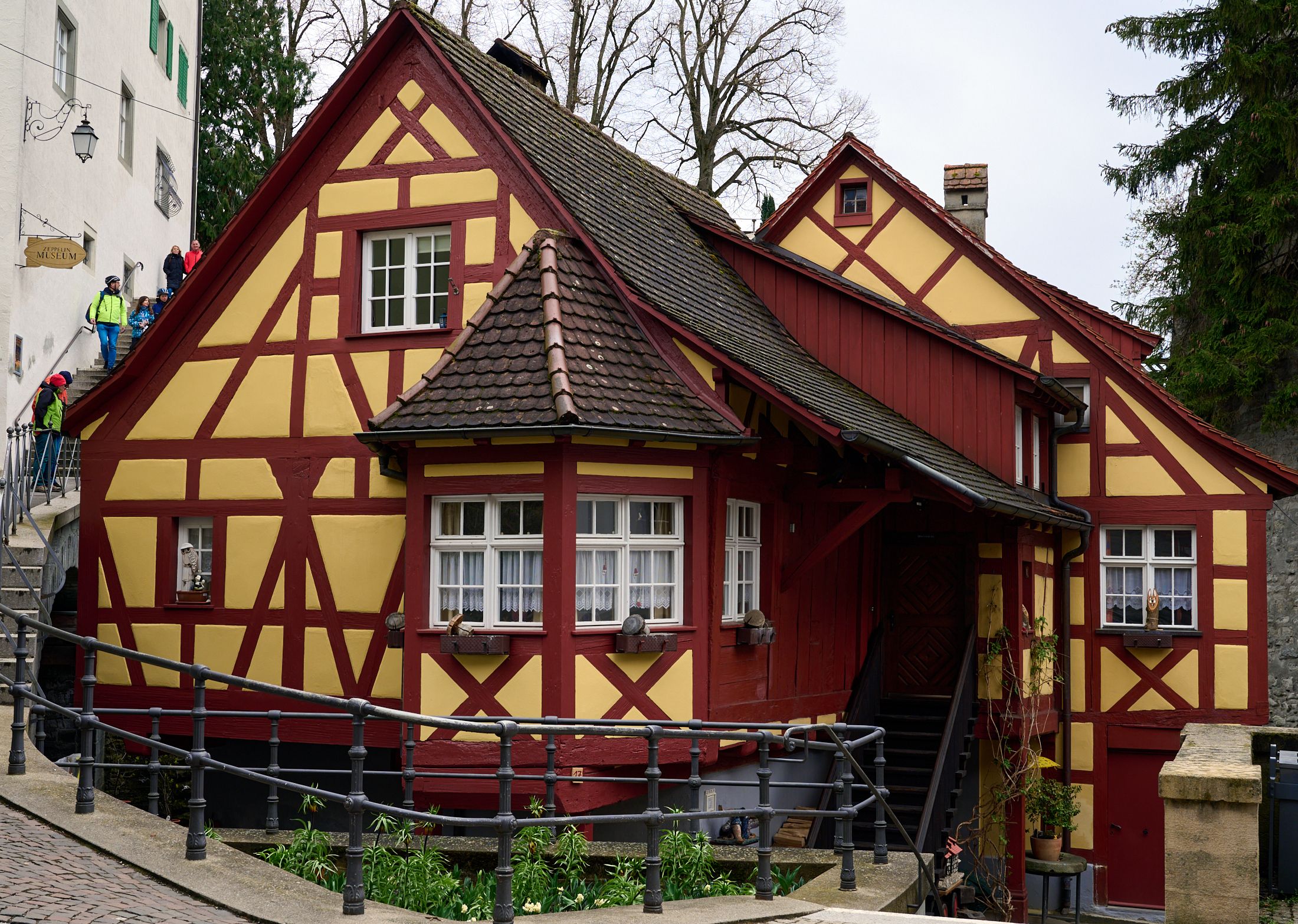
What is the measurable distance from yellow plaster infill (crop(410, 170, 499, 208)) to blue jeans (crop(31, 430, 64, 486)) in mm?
5456

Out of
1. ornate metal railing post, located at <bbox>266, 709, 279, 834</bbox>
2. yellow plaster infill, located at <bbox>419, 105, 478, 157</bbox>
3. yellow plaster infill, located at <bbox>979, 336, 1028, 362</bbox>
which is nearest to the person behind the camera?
ornate metal railing post, located at <bbox>266, 709, 279, 834</bbox>

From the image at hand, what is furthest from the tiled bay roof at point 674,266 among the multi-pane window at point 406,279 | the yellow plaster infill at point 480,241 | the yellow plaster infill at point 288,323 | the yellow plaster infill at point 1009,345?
the yellow plaster infill at point 288,323

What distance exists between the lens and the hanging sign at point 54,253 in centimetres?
1562

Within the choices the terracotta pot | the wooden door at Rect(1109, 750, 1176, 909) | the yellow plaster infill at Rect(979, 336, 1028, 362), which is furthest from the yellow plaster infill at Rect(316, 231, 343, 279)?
the wooden door at Rect(1109, 750, 1176, 909)

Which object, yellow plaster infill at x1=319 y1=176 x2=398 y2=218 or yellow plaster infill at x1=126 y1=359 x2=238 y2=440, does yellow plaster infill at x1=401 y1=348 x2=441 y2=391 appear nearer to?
yellow plaster infill at x1=319 y1=176 x2=398 y2=218

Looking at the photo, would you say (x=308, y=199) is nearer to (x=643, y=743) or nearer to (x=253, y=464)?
(x=253, y=464)

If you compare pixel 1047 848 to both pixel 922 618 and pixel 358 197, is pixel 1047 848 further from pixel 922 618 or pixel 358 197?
Answer: pixel 358 197

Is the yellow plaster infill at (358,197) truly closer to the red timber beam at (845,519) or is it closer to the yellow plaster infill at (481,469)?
the yellow plaster infill at (481,469)

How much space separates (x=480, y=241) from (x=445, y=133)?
115 cm

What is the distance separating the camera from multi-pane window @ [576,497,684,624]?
1136 centimetres

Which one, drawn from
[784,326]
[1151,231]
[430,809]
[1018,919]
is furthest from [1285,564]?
[430,809]

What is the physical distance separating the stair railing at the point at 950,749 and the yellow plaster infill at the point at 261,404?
7304 mm

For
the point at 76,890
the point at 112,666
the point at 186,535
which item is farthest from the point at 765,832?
the point at 112,666

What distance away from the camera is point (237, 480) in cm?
1381
